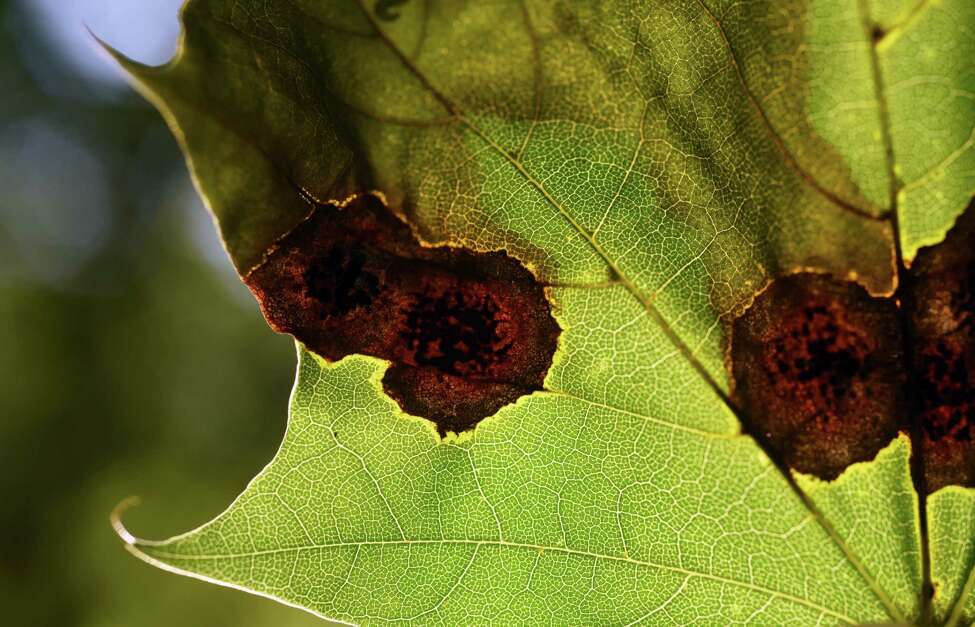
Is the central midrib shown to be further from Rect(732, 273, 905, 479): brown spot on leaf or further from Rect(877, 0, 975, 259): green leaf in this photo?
Rect(877, 0, 975, 259): green leaf

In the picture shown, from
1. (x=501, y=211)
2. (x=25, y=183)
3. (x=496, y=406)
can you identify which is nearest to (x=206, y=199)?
(x=501, y=211)

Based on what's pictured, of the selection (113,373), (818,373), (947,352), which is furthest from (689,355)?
(113,373)

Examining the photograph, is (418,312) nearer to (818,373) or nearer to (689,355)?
(689,355)

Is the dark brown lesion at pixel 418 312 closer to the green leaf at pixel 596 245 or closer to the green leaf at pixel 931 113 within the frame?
the green leaf at pixel 596 245

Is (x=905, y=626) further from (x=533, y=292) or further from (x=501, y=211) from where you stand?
(x=501, y=211)

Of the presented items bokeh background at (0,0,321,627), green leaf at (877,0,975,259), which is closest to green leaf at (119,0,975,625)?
green leaf at (877,0,975,259)

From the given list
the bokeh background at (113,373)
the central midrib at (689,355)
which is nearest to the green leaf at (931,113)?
the central midrib at (689,355)
